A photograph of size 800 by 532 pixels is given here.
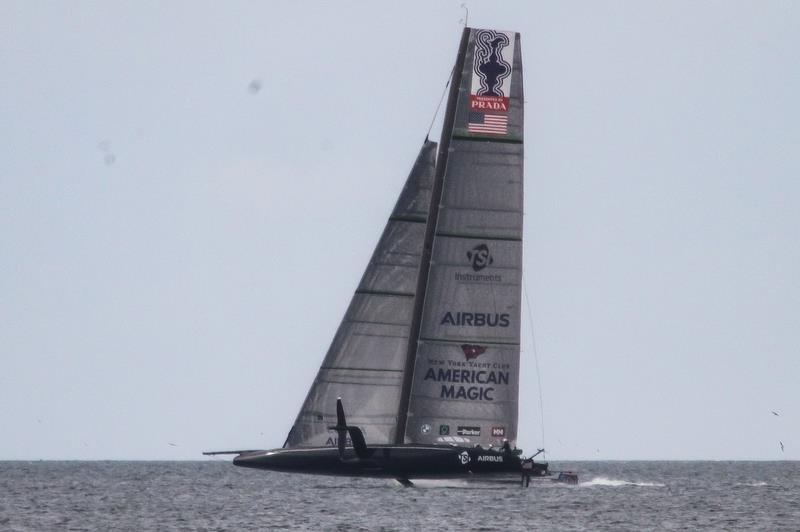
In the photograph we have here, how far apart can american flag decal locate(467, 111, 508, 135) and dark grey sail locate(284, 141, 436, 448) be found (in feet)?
9.06

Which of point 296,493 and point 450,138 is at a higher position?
point 450,138

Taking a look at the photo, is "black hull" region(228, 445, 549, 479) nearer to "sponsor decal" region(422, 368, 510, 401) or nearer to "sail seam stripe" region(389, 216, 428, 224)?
"sponsor decal" region(422, 368, 510, 401)

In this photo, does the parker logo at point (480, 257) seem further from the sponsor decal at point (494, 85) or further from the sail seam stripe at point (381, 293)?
the sponsor decal at point (494, 85)

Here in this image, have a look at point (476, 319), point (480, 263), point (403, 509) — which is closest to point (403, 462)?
point (476, 319)

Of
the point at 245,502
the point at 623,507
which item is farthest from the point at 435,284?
the point at 245,502

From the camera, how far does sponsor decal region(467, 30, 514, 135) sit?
4384cm

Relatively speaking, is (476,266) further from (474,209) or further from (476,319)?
(474,209)

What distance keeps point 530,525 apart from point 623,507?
12.1 m

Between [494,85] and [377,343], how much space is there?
798 centimetres

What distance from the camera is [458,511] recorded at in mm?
52594

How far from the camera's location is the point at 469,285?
43906mm

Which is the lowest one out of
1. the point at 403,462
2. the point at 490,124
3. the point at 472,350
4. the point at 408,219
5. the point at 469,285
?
the point at 403,462

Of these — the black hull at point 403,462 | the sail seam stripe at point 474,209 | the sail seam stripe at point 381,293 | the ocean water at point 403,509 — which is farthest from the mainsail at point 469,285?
the ocean water at point 403,509

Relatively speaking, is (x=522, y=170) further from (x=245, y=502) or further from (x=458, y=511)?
(x=245, y=502)
